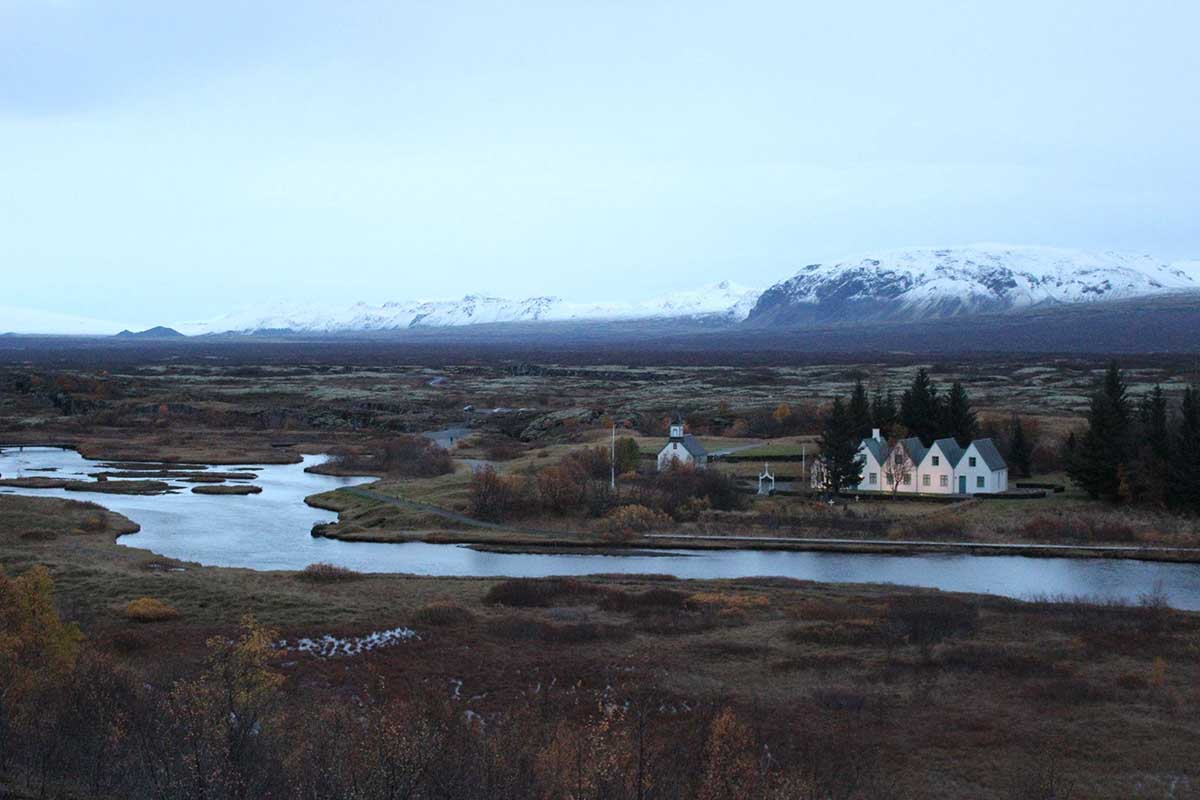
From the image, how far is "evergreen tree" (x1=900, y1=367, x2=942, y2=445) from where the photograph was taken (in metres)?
72.8

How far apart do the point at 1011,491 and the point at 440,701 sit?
46.0m

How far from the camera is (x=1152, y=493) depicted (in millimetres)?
58281

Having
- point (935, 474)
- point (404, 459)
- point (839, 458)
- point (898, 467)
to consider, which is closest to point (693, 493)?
point (839, 458)

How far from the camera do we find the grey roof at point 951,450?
6450 centimetres

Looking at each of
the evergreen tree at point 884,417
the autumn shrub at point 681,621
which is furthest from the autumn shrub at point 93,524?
the evergreen tree at point 884,417

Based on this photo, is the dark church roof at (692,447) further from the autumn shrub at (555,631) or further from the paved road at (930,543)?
the autumn shrub at (555,631)

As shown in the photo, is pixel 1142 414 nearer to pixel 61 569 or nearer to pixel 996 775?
pixel 996 775

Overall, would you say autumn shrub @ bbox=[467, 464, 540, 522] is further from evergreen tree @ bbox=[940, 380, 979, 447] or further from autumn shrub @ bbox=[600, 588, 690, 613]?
evergreen tree @ bbox=[940, 380, 979, 447]

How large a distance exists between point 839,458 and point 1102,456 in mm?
13098

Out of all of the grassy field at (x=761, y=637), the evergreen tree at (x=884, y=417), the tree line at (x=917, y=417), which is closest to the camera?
the grassy field at (x=761, y=637)

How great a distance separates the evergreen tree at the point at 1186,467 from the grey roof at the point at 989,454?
8768 mm

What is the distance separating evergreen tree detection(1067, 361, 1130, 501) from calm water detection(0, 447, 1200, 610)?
1198cm

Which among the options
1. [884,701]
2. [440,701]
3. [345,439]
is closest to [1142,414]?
[884,701]

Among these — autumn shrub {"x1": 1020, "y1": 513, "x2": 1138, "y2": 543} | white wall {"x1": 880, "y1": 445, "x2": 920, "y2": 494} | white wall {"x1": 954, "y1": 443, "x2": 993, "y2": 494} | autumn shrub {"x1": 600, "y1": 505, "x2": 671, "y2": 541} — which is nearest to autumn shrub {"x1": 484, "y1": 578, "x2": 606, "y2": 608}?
autumn shrub {"x1": 600, "y1": 505, "x2": 671, "y2": 541}
